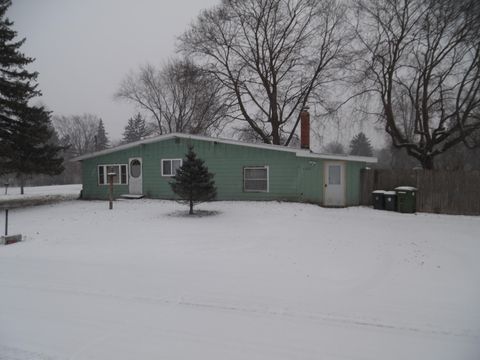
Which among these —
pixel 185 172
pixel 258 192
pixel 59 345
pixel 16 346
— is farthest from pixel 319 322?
pixel 258 192

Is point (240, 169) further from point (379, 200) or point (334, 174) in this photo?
point (379, 200)

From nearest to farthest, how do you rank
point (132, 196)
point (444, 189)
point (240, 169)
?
point (444, 189)
point (240, 169)
point (132, 196)

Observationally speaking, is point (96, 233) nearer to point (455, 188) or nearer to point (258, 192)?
point (258, 192)

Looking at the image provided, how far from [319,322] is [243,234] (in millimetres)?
4224

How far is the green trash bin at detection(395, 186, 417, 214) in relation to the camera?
1139cm

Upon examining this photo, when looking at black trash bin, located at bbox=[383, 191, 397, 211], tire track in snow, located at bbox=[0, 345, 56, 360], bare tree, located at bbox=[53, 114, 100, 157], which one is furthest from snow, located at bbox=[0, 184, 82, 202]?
bare tree, located at bbox=[53, 114, 100, 157]

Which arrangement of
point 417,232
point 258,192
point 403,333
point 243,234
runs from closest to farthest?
point 403,333
point 243,234
point 417,232
point 258,192

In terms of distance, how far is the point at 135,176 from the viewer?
14938 millimetres

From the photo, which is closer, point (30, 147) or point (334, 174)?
point (334, 174)

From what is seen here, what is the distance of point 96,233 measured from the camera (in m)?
7.59

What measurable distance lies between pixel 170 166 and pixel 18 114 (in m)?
7.55

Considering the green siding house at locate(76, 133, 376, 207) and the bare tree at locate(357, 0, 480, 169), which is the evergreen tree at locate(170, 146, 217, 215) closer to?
the green siding house at locate(76, 133, 376, 207)

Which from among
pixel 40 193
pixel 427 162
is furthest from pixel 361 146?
pixel 40 193

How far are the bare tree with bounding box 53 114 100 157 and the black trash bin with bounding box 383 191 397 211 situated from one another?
51803mm
